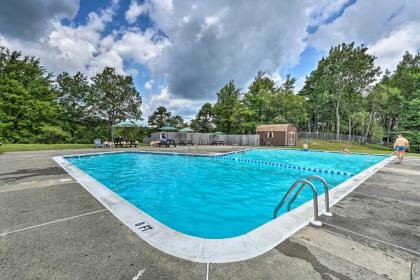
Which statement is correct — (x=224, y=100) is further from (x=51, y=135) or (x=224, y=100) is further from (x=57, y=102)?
(x=51, y=135)

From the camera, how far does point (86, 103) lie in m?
25.0

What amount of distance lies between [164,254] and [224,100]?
3496cm

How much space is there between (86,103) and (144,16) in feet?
57.3

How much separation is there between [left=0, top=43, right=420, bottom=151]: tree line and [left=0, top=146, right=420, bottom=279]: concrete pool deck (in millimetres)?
23952

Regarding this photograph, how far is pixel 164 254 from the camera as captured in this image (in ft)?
6.09

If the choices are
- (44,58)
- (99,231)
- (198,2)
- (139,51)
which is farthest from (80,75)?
(99,231)

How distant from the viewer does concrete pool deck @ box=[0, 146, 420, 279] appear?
1.59 m

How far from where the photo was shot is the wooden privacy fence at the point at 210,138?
2384 cm

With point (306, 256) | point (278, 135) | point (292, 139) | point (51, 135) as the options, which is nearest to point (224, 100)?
point (278, 135)

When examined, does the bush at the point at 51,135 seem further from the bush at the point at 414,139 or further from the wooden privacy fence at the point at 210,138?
the bush at the point at 414,139

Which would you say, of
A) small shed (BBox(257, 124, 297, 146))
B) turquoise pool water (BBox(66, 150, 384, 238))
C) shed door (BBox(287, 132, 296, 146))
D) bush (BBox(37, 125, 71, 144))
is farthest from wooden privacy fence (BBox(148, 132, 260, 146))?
turquoise pool water (BBox(66, 150, 384, 238))

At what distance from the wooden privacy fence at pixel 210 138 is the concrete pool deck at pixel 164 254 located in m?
20.6

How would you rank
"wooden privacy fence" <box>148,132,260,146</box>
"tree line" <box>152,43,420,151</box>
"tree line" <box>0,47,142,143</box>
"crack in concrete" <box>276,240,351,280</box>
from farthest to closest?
"tree line" <box>152,43,420,151</box> → "wooden privacy fence" <box>148,132,260,146</box> → "tree line" <box>0,47,142,143</box> → "crack in concrete" <box>276,240,351,280</box>

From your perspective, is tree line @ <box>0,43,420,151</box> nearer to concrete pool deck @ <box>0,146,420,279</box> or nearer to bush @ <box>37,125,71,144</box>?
bush @ <box>37,125,71,144</box>
